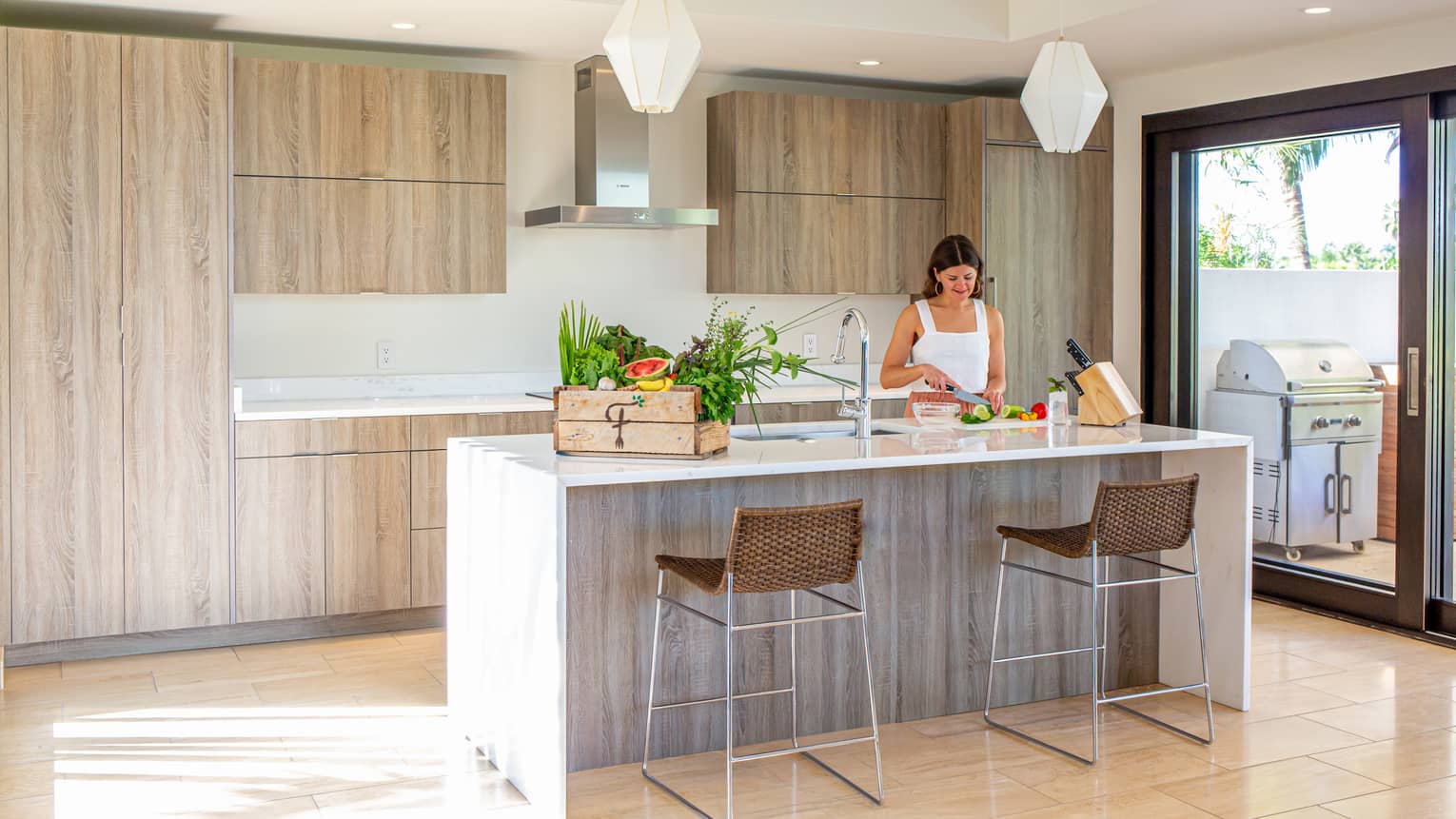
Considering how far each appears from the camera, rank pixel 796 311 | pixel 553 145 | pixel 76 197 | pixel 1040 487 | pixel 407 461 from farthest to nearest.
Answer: pixel 796 311, pixel 553 145, pixel 407 461, pixel 76 197, pixel 1040 487

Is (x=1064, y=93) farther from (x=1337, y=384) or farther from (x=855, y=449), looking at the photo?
(x=1337, y=384)

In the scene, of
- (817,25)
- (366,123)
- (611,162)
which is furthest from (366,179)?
(817,25)

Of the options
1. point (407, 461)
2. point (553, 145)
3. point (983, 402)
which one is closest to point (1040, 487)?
point (983, 402)

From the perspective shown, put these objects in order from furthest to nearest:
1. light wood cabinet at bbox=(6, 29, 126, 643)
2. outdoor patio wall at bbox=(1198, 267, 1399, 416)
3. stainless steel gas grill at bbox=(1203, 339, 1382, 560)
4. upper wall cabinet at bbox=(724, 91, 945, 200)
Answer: upper wall cabinet at bbox=(724, 91, 945, 200), stainless steel gas grill at bbox=(1203, 339, 1382, 560), outdoor patio wall at bbox=(1198, 267, 1399, 416), light wood cabinet at bbox=(6, 29, 126, 643)

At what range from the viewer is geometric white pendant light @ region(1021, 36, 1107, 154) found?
12.3 ft

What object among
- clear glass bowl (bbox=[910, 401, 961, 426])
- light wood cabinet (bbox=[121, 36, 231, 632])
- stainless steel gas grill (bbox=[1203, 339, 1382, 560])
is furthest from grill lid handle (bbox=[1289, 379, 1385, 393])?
light wood cabinet (bbox=[121, 36, 231, 632])

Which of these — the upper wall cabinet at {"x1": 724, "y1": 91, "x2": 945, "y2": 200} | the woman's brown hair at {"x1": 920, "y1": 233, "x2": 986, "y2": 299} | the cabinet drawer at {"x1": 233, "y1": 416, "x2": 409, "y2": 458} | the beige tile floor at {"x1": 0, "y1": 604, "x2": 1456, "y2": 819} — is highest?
→ the upper wall cabinet at {"x1": 724, "y1": 91, "x2": 945, "y2": 200}

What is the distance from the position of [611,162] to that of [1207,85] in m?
2.62

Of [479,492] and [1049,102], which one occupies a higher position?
[1049,102]

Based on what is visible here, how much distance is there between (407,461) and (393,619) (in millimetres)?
628

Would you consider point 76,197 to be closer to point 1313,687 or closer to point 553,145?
point 553,145

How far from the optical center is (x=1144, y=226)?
6.15 metres

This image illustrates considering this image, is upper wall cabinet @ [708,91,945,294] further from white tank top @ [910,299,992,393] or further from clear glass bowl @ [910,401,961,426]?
clear glass bowl @ [910,401,961,426]

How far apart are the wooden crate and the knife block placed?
140cm
